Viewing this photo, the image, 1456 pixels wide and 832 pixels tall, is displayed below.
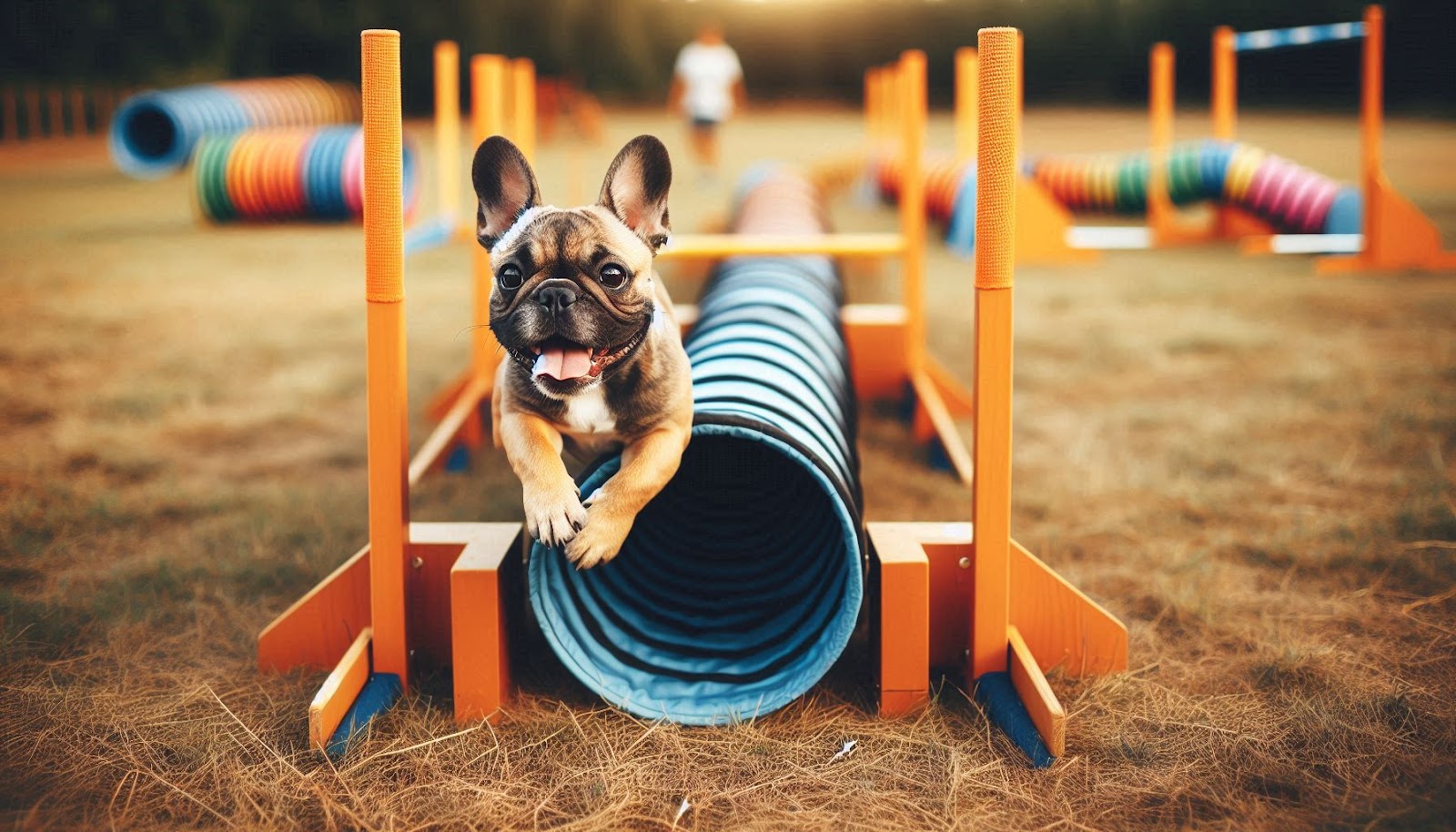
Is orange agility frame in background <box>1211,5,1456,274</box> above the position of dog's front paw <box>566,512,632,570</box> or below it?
above

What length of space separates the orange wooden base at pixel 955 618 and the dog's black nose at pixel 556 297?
950 mm

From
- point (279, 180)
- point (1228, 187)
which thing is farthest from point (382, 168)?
point (279, 180)

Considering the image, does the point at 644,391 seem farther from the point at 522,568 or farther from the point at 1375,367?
the point at 1375,367

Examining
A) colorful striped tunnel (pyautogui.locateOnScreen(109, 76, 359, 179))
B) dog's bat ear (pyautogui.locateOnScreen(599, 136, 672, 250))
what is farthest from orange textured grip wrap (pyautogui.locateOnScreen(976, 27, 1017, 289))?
colorful striped tunnel (pyautogui.locateOnScreen(109, 76, 359, 179))

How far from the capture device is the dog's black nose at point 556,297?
239cm

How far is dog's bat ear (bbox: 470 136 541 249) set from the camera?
258 cm

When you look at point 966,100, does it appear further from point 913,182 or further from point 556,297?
point 556,297

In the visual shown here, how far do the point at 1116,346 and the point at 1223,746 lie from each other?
172 inches

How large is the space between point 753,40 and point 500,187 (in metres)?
29.1

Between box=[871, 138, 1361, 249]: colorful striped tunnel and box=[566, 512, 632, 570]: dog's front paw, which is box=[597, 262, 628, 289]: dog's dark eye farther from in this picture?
box=[871, 138, 1361, 249]: colorful striped tunnel

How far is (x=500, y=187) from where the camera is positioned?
2629 mm

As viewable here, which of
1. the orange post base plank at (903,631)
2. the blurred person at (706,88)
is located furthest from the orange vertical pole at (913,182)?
the blurred person at (706,88)

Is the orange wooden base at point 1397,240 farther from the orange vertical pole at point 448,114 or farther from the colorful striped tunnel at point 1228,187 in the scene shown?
the orange vertical pole at point 448,114

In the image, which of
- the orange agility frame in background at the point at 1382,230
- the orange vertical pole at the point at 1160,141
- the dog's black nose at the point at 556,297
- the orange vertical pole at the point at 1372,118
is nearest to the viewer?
the dog's black nose at the point at 556,297
